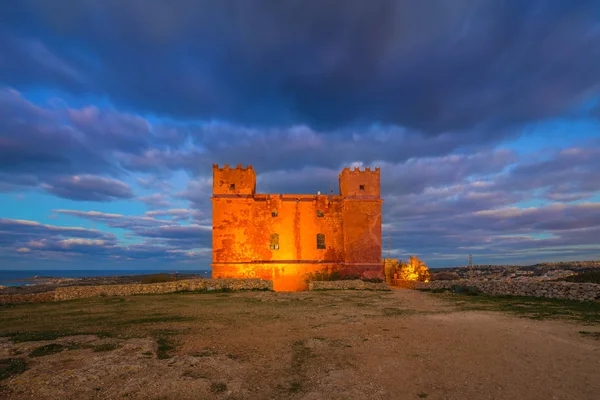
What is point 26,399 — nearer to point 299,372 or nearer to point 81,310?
point 299,372

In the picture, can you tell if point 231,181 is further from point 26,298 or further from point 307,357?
point 307,357

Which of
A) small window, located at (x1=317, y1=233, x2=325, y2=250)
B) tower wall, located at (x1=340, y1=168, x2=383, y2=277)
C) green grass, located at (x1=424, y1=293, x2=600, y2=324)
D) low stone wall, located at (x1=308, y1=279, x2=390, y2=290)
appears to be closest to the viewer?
green grass, located at (x1=424, y1=293, x2=600, y2=324)

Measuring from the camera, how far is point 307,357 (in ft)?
26.7

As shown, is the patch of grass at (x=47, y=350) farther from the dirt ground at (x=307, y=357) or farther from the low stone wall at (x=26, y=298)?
the low stone wall at (x=26, y=298)

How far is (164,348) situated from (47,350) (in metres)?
2.89

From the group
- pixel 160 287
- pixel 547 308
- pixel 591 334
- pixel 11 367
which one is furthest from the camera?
pixel 160 287

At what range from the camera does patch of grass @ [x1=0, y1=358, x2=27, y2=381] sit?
7.04 meters

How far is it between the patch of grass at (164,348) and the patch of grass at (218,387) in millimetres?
2300

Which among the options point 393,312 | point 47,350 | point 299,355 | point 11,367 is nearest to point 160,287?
point 47,350

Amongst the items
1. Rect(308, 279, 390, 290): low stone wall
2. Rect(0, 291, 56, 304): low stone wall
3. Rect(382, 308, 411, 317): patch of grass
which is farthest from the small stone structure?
Rect(382, 308, 411, 317): patch of grass

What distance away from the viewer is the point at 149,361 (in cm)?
782

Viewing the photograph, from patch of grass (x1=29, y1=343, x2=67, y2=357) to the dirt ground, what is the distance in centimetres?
9

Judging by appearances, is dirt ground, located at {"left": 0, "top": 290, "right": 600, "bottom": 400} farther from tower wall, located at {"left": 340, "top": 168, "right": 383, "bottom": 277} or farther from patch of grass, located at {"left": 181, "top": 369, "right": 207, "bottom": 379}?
tower wall, located at {"left": 340, "top": 168, "right": 383, "bottom": 277}

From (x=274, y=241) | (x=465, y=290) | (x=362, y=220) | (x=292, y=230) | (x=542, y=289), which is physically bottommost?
(x=465, y=290)
